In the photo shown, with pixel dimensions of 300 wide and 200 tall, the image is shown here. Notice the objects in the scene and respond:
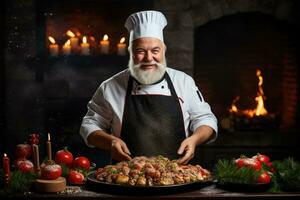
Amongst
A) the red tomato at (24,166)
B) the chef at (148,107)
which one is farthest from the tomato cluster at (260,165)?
the red tomato at (24,166)

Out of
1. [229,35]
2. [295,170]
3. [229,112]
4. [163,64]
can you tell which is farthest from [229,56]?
[295,170]

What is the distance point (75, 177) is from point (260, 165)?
45.4 inches

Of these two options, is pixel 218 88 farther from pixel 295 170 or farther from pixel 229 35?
pixel 295 170

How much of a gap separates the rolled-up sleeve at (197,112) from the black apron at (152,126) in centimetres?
11

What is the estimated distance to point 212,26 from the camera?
7.39 meters

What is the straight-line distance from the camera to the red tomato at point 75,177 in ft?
11.6

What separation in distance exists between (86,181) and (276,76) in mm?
4637

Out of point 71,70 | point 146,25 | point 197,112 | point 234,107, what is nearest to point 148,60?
point 146,25

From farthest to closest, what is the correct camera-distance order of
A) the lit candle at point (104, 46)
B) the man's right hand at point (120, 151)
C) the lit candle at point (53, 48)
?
the lit candle at point (104, 46), the lit candle at point (53, 48), the man's right hand at point (120, 151)

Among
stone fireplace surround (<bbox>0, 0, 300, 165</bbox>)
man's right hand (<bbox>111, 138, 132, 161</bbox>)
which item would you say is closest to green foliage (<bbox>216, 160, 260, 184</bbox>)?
man's right hand (<bbox>111, 138, 132, 161</bbox>)

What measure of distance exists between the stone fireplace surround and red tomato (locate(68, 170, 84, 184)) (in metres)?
3.64

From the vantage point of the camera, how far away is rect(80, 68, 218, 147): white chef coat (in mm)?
4484

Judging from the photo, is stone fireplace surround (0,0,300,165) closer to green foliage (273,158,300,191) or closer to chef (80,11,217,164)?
chef (80,11,217,164)

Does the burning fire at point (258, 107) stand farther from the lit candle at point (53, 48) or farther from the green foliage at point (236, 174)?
the green foliage at point (236, 174)
